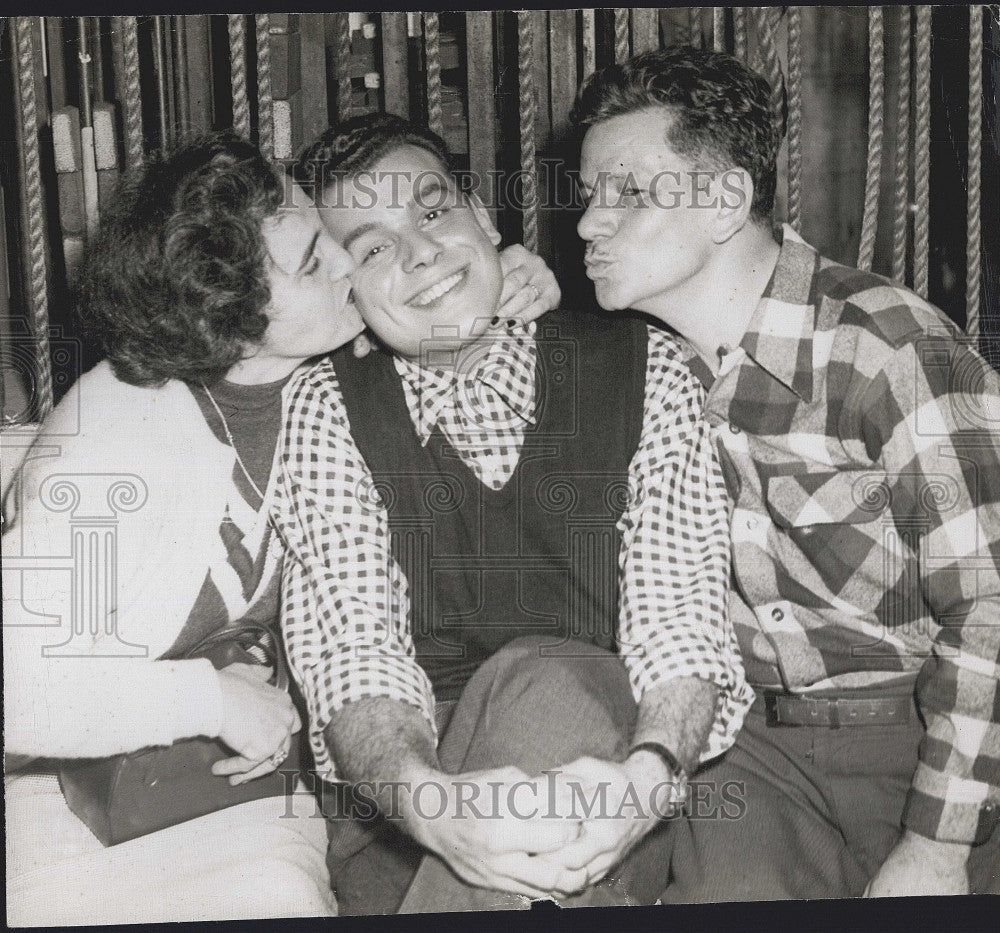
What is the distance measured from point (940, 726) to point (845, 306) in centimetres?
63

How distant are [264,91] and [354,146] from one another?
0.59ft

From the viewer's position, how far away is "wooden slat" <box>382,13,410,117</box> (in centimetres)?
187

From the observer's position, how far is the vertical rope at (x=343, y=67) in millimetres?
1854

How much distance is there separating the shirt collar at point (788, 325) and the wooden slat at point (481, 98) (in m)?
0.43

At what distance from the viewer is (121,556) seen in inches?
71.7

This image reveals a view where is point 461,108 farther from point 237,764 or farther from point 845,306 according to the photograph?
point 237,764

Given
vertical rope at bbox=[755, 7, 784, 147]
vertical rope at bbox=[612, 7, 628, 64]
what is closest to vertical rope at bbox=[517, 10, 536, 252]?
vertical rope at bbox=[612, 7, 628, 64]

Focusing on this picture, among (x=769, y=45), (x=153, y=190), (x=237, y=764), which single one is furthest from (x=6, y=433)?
(x=769, y=45)

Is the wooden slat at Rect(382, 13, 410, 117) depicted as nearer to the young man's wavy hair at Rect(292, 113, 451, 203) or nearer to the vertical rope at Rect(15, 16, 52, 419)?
the young man's wavy hair at Rect(292, 113, 451, 203)

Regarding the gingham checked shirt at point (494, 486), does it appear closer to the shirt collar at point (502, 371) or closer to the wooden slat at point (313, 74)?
the shirt collar at point (502, 371)

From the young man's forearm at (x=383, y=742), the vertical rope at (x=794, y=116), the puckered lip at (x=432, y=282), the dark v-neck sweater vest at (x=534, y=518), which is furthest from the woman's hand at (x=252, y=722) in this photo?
the vertical rope at (x=794, y=116)

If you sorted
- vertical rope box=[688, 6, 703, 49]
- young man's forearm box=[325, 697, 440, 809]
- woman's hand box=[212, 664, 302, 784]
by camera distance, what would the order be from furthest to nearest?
vertical rope box=[688, 6, 703, 49]
woman's hand box=[212, 664, 302, 784]
young man's forearm box=[325, 697, 440, 809]

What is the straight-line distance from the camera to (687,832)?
1.82 m

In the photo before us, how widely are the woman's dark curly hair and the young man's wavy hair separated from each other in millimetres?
55
